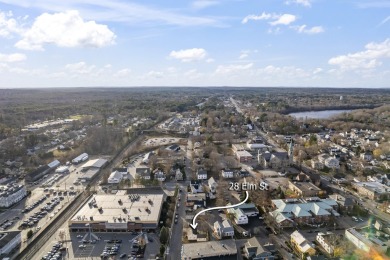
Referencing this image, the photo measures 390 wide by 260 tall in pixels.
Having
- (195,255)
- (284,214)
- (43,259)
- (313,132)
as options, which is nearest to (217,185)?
(284,214)

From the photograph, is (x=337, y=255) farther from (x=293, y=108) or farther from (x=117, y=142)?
(x=293, y=108)

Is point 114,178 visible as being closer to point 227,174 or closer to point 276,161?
point 227,174

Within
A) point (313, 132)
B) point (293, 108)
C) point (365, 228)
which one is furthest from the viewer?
point (293, 108)

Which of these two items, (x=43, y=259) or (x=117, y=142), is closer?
(x=43, y=259)

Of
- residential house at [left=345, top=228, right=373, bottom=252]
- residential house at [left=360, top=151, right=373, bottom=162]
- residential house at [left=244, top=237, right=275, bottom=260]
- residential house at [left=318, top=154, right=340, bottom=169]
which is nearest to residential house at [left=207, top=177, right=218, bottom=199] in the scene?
residential house at [left=244, top=237, right=275, bottom=260]

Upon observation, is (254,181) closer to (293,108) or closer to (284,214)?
(284,214)

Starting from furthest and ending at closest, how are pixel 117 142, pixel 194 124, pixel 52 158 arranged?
1. pixel 194 124
2. pixel 117 142
3. pixel 52 158

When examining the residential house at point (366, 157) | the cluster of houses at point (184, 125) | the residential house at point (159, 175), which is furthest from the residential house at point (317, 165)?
the cluster of houses at point (184, 125)

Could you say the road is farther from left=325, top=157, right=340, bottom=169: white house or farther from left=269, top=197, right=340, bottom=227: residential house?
left=325, top=157, right=340, bottom=169: white house

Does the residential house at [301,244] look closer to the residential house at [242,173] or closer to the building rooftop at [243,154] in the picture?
the residential house at [242,173]
